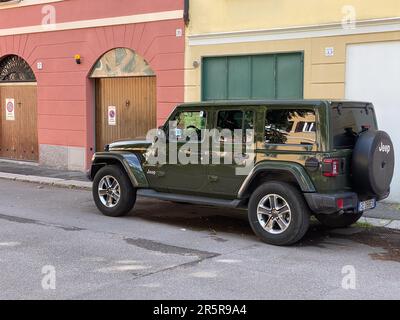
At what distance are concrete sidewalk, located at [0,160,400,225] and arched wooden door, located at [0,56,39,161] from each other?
44cm

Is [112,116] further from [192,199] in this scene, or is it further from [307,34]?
[192,199]

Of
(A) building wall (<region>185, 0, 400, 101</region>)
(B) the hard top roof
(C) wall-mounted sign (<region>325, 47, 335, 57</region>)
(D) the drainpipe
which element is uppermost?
(D) the drainpipe

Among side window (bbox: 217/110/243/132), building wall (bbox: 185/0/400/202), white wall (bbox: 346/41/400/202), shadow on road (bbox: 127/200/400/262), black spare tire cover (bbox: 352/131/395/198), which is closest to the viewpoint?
black spare tire cover (bbox: 352/131/395/198)

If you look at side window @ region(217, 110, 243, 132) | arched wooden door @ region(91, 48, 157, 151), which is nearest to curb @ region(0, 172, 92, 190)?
arched wooden door @ region(91, 48, 157, 151)

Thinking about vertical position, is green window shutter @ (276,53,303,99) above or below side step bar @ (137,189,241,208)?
above

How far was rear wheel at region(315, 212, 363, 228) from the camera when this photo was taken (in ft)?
26.1

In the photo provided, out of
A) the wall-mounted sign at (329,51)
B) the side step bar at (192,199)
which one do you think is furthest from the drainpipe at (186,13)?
the side step bar at (192,199)

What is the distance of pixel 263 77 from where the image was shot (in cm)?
1158

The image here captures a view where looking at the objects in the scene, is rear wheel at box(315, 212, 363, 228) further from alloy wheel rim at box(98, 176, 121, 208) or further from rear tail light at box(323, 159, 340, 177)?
alloy wheel rim at box(98, 176, 121, 208)

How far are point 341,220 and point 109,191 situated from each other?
3.63 meters

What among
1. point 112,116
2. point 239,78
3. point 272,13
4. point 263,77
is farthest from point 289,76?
point 112,116
